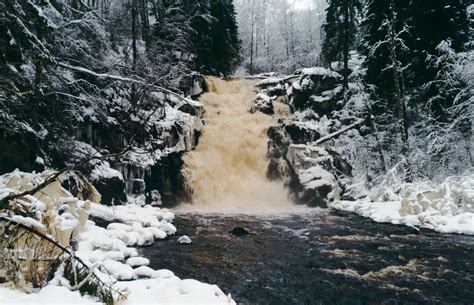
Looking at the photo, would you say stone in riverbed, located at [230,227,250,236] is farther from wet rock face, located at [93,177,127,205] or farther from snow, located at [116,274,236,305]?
wet rock face, located at [93,177,127,205]

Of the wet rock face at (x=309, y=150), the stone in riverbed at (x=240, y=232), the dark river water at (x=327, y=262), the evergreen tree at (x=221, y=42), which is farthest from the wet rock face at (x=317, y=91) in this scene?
the stone in riverbed at (x=240, y=232)

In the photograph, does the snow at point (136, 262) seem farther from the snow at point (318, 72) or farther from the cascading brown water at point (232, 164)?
the snow at point (318, 72)

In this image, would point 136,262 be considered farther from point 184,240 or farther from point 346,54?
point 346,54

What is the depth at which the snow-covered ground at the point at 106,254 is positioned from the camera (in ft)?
13.2

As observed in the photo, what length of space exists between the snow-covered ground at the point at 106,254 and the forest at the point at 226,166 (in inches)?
1.6

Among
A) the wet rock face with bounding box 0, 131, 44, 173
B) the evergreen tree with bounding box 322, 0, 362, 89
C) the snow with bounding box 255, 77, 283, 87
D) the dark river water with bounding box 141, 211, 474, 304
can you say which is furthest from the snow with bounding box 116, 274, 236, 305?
the evergreen tree with bounding box 322, 0, 362, 89

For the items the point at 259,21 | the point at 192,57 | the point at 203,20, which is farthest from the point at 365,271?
the point at 259,21

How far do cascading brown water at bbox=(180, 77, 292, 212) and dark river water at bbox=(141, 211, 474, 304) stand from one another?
16.7 ft

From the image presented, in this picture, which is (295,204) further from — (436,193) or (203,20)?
(203,20)

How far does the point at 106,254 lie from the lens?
7.49m

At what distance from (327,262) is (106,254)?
4338 mm

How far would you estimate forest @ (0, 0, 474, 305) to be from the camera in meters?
5.75

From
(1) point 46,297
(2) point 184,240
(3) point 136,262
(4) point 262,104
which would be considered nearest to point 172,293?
(1) point 46,297

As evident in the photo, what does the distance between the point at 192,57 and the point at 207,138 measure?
7750mm
